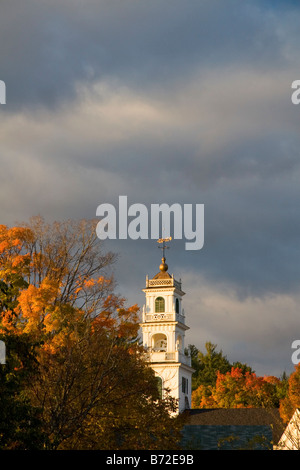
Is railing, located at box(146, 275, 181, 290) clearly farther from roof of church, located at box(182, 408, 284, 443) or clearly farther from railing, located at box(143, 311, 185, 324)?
roof of church, located at box(182, 408, 284, 443)

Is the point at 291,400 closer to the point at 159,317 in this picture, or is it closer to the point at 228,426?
the point at 228,426

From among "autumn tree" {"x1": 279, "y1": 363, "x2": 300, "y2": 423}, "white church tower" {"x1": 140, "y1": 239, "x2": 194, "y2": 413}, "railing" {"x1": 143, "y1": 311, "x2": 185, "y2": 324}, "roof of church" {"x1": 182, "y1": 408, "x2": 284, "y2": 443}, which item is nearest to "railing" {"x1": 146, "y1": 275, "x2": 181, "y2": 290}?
"white church tower" {"x1": 140, "y1": 239, "x2": 194, "y2": 413}

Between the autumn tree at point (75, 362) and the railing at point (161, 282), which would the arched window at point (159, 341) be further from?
the autumn tree at point (75, 362)

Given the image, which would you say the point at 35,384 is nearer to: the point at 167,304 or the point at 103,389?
the point at 103,389

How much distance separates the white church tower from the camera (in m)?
74.8

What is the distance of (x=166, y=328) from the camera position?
2997 inches

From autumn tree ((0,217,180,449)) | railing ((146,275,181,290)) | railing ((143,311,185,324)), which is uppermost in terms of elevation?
railing ((146,275,181,290))

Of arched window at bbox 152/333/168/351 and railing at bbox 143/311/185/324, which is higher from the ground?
railing at bbox 143/311/185/324

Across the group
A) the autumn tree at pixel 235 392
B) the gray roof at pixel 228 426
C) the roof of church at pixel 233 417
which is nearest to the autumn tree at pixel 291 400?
the gray roof at pixel 228 426

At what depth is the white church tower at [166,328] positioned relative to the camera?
7481 centimetres

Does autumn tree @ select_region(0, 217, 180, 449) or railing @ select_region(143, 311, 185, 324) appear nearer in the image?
autumn tree @ select_region(0, 217, 180, 449)

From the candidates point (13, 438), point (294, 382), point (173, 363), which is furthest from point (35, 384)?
point (294, 382)
